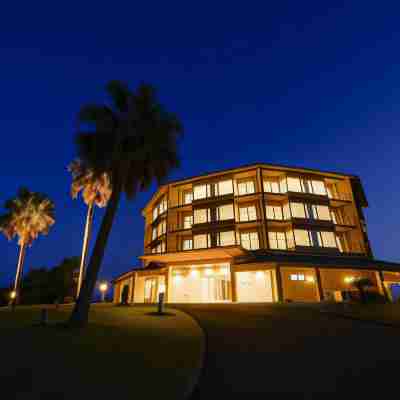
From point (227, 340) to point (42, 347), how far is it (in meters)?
6.76

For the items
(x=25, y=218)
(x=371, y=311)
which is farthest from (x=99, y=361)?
(x=25, y=218)

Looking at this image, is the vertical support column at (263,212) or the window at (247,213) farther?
the window at (247,213)

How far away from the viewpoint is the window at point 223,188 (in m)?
→ 38.6

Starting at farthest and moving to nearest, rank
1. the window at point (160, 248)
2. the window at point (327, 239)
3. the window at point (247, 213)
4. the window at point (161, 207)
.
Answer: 1. the window at point (161, 207)
2. the window at point (160, 248)
3. the window at point (247, 213)
4. the window at point (327, 239)

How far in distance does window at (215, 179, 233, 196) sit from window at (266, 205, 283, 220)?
584cm

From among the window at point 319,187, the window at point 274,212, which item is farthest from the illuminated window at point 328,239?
the window at point 319,187

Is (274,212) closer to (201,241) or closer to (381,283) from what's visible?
(201,241)

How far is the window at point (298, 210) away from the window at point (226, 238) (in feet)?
27.7

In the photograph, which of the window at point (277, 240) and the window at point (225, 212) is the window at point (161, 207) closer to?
the window at point (225, 212)

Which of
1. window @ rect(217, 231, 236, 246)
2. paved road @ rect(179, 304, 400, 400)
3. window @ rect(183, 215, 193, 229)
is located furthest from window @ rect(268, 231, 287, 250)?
paved road @ rect(179, 304, 400, 400)

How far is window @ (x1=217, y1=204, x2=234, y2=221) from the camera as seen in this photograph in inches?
1462

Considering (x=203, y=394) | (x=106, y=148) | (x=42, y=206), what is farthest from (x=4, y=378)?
(x=42, y=206)

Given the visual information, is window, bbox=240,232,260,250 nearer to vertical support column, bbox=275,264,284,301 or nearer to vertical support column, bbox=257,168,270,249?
vertical support column, bbox=257,168,270,249

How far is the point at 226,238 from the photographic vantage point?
36000 mm
